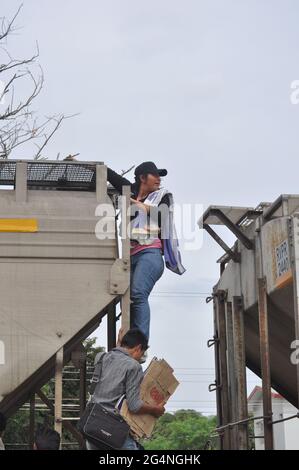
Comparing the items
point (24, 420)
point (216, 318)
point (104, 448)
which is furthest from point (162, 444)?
point (104, 448)

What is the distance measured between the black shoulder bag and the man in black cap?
1.30 m

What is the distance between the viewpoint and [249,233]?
909 cm

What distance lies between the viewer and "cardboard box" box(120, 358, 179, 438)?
21.8ft

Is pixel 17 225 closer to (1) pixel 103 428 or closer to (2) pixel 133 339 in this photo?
(2) pixel 133 339

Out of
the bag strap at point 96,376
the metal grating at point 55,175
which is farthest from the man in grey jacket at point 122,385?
the metal grating at point 55,175

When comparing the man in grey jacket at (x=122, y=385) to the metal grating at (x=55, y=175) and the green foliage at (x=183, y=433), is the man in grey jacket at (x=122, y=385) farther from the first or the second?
the green foliage at (x=183, y=433)

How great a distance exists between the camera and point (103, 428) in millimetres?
6430

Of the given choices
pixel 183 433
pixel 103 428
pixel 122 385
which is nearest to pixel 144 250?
pixel 122 385

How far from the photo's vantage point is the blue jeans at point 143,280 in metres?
7.84

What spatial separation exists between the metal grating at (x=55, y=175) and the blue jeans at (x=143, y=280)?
0.87 m

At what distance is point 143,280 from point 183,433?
Answer: 4781cm

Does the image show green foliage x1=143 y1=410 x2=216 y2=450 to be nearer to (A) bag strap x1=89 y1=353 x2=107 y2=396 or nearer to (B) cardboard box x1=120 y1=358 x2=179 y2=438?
(B) cardboard box x1=120 y1=358 x2=179 y2=438

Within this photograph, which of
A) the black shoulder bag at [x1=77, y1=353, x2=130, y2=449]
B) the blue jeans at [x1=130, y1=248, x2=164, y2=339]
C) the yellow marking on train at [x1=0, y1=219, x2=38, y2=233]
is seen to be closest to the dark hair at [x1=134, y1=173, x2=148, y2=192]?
the blue jeans at [x1=130, y1=248, x2=164, y2=339]

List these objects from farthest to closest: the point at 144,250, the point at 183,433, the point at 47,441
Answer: the point at 183,433 < the point at 144,250 < the point at 47,441
